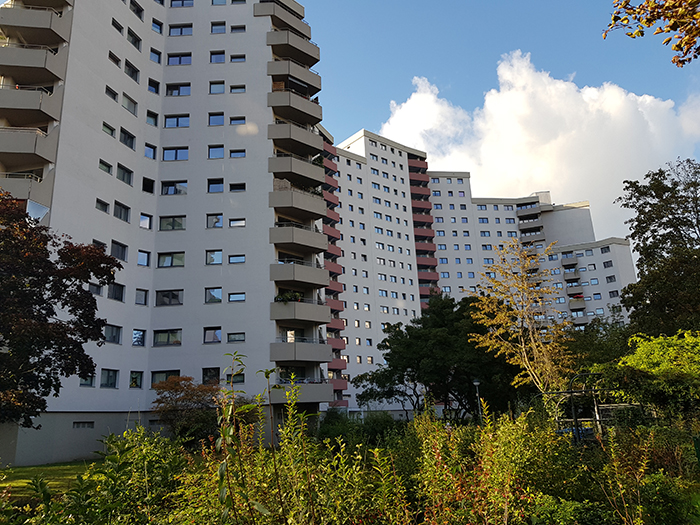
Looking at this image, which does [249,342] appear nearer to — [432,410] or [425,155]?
[432,410]

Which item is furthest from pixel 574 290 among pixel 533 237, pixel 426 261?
pixel 426 261

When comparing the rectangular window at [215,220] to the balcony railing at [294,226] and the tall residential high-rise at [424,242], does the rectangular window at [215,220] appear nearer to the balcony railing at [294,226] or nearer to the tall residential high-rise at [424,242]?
the balcony railing at [294,226]

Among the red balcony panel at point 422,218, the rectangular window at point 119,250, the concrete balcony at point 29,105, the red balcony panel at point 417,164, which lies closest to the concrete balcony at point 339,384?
the rectangular window at point 119,250

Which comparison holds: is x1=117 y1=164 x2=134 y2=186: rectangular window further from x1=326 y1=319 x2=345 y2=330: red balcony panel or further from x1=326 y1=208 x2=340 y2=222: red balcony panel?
x1=326 y1=208 x2=340 y2=222: red balcony panel

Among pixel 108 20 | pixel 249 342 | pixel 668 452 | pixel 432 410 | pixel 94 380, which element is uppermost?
pixel 108 20

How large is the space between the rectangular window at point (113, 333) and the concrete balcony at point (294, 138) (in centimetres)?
1753

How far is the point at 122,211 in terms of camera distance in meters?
34.0

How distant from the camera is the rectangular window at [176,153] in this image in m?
38.0

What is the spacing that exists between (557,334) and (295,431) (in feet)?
70.9

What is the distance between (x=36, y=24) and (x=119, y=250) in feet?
46.3

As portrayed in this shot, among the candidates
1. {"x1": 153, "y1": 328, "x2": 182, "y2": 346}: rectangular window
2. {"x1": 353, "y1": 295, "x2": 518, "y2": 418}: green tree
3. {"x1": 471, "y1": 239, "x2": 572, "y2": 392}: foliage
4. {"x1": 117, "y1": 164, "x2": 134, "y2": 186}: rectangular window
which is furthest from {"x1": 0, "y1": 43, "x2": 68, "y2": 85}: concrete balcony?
{"x1": 353, "y1": 295, "x2": 518, "y2": 418}: green tree

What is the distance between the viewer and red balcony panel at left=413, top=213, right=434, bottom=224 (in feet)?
278

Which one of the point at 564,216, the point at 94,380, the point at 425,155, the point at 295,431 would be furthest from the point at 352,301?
the point at 295,431

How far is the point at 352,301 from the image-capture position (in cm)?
7044
